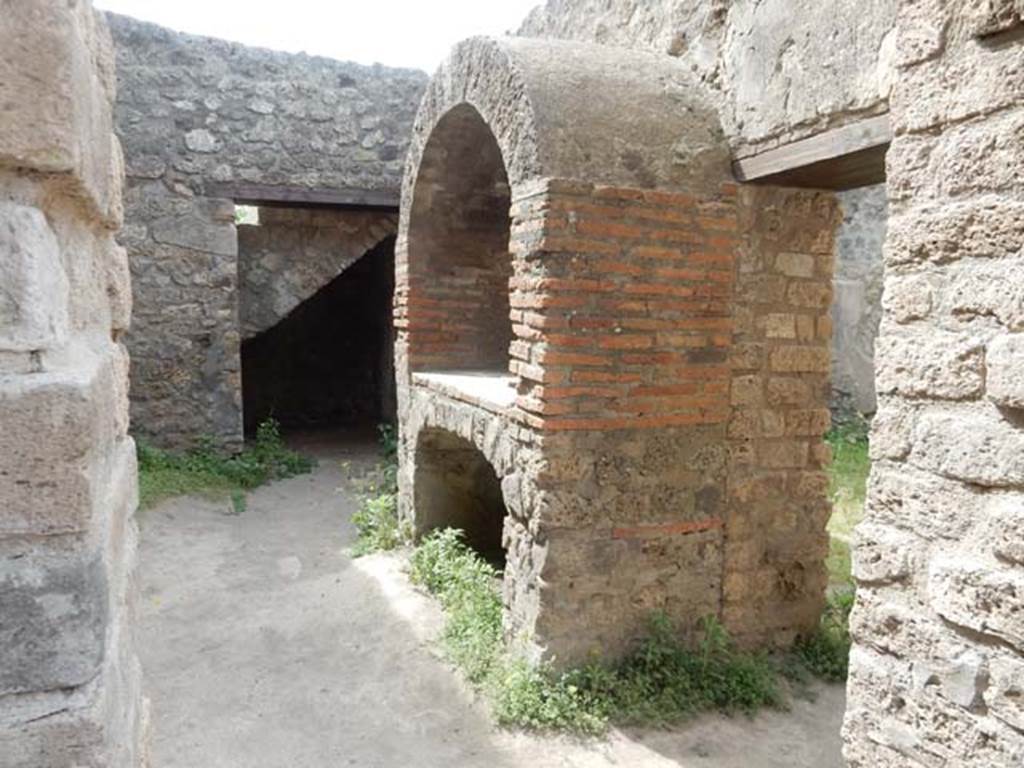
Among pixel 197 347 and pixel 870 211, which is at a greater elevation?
pixel 870 211

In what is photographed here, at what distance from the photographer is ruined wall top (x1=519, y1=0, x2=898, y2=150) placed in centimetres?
270

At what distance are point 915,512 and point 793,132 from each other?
1.86 m

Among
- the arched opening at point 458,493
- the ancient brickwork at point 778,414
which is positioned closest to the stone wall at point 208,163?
the arched opening at point 458,493

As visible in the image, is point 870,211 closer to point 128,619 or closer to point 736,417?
point 736,417

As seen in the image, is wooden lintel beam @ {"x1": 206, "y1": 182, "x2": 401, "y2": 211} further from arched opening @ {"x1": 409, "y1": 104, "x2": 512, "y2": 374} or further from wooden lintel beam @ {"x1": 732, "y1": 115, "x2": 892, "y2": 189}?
wooden lintel beam @ {"x1": 732, "y1": 115, "x2": 892, "y2": 189}

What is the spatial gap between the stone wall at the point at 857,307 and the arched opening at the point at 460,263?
5.49 m

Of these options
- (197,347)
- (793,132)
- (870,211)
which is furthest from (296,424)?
(793,132)

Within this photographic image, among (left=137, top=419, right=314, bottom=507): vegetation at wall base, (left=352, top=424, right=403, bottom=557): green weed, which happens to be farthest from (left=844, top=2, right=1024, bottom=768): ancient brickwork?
(left=137, top=419, right=314, bottom=507): vegetation at wall base

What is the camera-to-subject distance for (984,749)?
5.59 ft

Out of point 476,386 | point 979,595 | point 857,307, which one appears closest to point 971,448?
point 979,595

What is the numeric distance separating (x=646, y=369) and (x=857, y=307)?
6.94m

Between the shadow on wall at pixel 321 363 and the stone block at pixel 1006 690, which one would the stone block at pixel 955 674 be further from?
the shadow on wall at pixel 321 363

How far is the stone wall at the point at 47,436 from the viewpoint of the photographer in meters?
0.81

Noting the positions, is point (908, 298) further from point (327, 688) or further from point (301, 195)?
point (301, 195)
